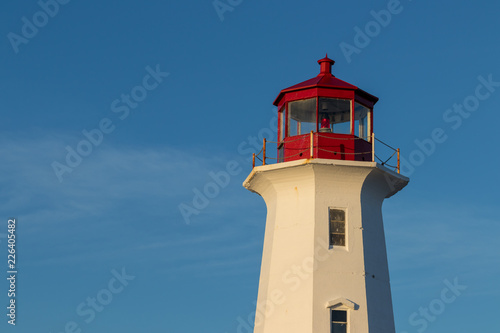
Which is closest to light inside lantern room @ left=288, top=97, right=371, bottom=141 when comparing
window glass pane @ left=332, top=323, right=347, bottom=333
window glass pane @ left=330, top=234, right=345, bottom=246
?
window glass pane @ left=330, top=234, right=345, bottom=246

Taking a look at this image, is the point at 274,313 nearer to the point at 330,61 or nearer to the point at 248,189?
the point at 248,189

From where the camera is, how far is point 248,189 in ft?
79.6

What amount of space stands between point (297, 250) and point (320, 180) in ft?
6.19

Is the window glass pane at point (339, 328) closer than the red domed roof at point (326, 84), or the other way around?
the window glass pane at point (339, 328)

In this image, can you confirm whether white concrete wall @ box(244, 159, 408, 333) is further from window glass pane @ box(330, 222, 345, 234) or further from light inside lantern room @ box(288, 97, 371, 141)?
light inside lantern room @ box(288, 97, 371, 141)

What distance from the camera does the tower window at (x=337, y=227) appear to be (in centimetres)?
2222

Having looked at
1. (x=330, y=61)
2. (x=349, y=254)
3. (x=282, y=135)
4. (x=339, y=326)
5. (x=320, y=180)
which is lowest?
(x=339, y=326)

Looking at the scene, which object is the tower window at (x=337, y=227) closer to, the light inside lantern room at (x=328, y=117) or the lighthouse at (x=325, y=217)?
the lighthouse at (x=325, y=217)

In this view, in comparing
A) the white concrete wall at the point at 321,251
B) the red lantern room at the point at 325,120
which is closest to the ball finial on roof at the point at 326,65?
the red lantern room at the point at 325,120

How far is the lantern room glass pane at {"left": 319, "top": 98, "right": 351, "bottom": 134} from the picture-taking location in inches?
917

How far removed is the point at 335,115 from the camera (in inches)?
930

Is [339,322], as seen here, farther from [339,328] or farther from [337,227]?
[337,227]

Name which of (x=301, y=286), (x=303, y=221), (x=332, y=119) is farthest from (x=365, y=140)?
(x=301, y=286)

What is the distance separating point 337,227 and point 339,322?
2453 millimetres
